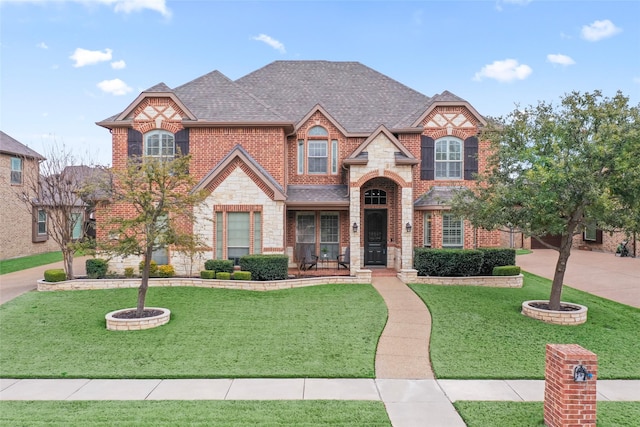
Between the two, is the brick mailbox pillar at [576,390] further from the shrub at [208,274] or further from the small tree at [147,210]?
the shrub at [208,274]

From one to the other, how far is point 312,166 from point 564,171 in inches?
417

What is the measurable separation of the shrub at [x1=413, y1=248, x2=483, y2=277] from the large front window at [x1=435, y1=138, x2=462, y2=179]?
13.1 feet

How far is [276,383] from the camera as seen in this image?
7309mm

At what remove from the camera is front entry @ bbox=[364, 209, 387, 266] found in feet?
59.3

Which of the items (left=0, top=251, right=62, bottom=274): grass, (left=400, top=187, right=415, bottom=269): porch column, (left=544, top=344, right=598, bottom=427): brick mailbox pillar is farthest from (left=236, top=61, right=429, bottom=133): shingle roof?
(left=0, top=251, right=62, bottom=274): grass

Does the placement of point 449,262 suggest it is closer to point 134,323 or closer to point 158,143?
point 134,323

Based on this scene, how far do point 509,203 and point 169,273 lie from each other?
12110 mm

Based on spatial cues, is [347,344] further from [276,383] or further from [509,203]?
[509,203]

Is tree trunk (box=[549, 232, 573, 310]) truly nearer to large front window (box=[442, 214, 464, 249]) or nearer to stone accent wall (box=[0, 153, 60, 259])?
large front window (box=[442, 214, 464, 249])

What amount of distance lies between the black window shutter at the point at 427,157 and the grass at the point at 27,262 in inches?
794

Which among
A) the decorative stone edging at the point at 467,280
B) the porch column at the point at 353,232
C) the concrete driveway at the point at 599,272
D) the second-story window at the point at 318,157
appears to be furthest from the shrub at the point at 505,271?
the second-story window at the point at 318,157

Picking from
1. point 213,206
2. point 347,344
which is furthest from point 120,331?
point 213,206

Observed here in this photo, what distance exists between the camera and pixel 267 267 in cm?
1455

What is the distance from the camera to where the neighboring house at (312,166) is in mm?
15938
